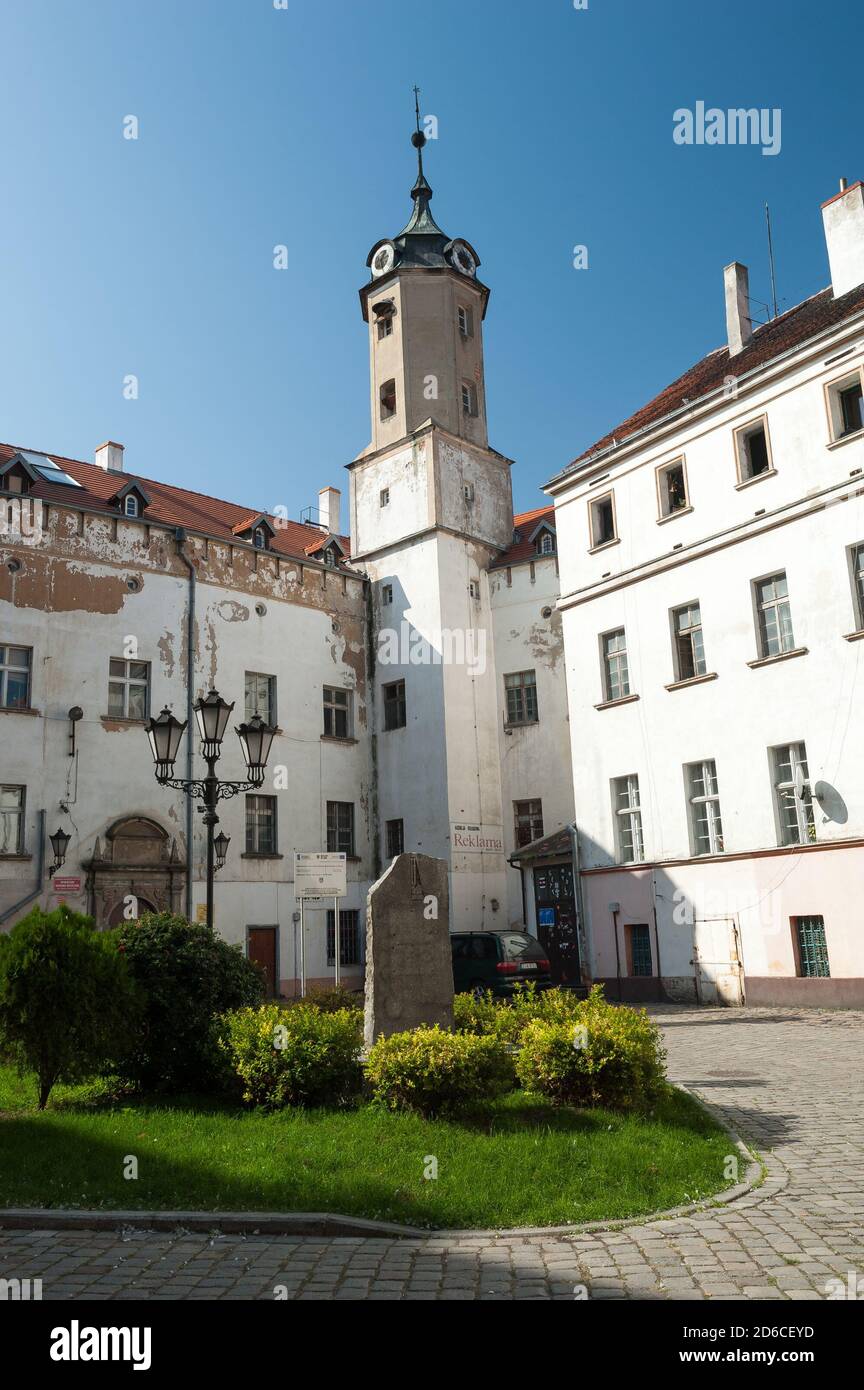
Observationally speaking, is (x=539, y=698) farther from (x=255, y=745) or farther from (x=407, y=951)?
(x=407, y=951)

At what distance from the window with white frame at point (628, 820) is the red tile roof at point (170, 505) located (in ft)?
44.0

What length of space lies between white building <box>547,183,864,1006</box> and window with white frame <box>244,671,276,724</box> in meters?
9.35

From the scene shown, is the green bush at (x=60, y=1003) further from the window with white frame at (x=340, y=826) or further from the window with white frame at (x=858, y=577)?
the window with white frame at (x=340, y=826)

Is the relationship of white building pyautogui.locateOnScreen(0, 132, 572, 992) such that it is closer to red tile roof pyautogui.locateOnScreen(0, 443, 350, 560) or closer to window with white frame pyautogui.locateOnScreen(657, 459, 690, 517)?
red tile roof pyautogui.locateOnScreen(0, 443, 350, 560)

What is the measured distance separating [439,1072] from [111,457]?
30.2 meters

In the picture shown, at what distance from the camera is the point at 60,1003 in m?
10.1

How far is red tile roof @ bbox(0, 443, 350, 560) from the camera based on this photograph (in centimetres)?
2995

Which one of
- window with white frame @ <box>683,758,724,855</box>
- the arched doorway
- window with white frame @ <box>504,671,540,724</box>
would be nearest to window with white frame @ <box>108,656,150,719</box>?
the arched doorway

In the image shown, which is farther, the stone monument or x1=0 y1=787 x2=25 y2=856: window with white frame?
x1=0 y1=787 x2=25 y2=856: window with white frame

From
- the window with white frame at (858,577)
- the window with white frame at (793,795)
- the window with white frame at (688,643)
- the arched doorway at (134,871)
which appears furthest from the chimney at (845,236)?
the arched doorway at (134,871)

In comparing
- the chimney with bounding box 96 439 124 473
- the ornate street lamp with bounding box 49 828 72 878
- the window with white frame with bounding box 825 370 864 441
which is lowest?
the ornate street lamp with bounding box 49 828 72 878

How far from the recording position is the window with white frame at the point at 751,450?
23.5m

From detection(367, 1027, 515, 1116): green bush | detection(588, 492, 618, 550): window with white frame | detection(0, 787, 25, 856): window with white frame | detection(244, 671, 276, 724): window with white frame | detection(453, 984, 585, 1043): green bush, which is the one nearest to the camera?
detection(367, 1027, 515, 1116): green bush

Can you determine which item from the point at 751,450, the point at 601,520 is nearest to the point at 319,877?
the point at 601,520
